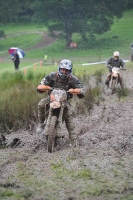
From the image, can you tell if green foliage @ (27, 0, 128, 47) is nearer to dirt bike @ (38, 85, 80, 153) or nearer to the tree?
the tree

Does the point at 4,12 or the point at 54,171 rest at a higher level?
the point at 4,12

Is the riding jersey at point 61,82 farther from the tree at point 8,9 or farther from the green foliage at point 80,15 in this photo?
the tree at point 8,9

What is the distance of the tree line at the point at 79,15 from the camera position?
183ft

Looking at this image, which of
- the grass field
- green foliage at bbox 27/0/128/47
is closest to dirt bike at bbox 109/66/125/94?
the grass field

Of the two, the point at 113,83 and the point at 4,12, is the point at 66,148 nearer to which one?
the point at 113,83

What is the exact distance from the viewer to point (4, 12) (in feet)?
207

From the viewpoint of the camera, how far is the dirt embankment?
7.23m

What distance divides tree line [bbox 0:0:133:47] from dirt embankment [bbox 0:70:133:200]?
4361cm

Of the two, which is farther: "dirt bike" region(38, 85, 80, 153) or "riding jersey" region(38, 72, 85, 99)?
"riding jersey" region(38, 72, 85, 99)

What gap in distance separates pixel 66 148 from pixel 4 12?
5400 centimetres

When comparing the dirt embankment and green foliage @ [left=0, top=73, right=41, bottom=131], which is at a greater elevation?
green foliage @ [left=0, top=73, right=41, bottom=131]

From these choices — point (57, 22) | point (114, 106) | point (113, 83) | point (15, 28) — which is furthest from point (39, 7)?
→ point (114, 106)

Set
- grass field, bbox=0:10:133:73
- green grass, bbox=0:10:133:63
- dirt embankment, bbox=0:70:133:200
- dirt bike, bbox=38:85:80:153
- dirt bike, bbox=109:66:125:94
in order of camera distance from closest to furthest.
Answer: dirt embankment, bbox=0:70:133:200 < dirt bike, bbox=38:85:80:153 < dirt bike, bbox=109:66:125:94 < grass field, bbox=0:10:133:73 < green grass, bbox=0:10:133:63

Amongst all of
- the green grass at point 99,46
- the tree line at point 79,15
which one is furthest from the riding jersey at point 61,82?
the tree line at point 79,15
